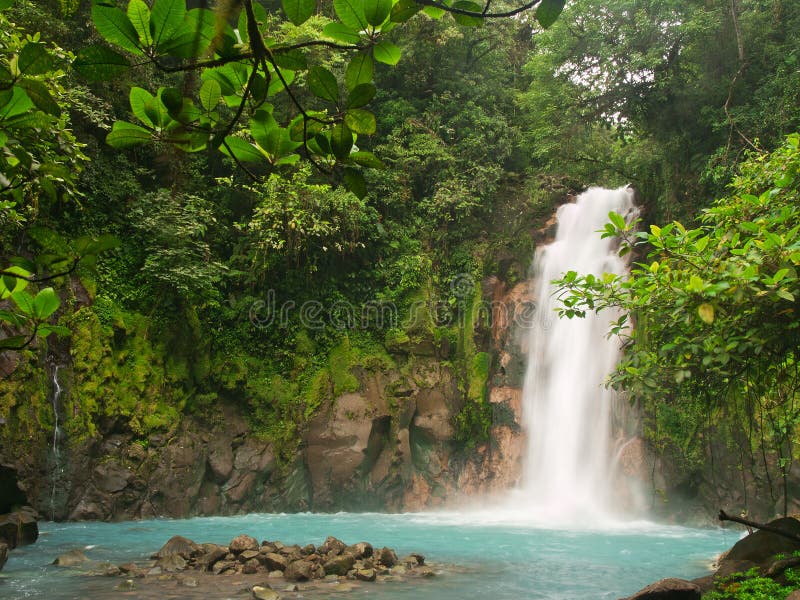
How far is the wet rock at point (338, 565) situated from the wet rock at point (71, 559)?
2.67 m

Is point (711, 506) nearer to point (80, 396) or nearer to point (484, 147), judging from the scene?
point (484, 147)

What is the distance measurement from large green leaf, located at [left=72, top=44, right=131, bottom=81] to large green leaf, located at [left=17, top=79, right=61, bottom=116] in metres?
0.38

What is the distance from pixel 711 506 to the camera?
10023 millimetres

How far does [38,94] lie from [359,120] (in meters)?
0.81

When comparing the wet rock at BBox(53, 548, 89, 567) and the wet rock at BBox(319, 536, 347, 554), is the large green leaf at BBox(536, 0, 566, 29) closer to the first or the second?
the wet rock at BBox(319, 536, 347, 554)

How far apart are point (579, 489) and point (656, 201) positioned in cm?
614

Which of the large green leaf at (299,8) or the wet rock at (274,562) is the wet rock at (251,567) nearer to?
the wet rock at (274,562)

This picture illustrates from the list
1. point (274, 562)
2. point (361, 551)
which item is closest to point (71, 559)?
Result: point (274, 562)

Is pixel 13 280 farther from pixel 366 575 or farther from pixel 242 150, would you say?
pixel 366 575

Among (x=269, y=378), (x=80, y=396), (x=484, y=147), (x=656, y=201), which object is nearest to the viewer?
(x=80, y=396)

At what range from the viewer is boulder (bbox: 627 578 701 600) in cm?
481

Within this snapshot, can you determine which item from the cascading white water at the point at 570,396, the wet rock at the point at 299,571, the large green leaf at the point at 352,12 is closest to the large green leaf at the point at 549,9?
the large green leaf at the point at 352,12

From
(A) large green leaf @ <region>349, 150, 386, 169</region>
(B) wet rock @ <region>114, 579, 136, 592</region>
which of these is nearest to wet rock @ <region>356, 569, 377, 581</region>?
(B) wet rock @ <region>114, 579, 136, 592</region>

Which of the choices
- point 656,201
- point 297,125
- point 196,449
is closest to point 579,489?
point 656,201
